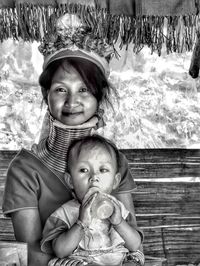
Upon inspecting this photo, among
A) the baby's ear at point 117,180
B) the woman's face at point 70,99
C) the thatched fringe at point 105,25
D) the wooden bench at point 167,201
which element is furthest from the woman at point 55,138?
the wooden bench at point 167,201

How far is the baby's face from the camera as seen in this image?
286 centimetres

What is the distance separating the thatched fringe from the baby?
0.58 metres

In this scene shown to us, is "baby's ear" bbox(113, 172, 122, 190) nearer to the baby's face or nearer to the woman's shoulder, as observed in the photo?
the baby's face

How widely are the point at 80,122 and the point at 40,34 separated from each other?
0.50 meters

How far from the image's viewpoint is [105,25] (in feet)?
10.0

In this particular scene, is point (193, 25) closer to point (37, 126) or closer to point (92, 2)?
point (92, 2)

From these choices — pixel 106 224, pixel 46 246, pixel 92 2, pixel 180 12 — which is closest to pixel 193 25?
pixel 180 12

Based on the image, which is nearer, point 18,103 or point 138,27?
point 138,27

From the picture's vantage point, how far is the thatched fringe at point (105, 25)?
2.97 meters

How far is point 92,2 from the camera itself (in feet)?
9.65

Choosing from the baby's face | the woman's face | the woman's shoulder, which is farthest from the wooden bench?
the baby's face

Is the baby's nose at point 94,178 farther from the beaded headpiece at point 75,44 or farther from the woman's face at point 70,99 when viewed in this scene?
the beaded headpiece at point 75,44

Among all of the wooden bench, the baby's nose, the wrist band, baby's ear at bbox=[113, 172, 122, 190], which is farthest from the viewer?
the wooden bench

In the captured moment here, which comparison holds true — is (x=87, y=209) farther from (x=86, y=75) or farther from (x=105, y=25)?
(x=105, y=25)
